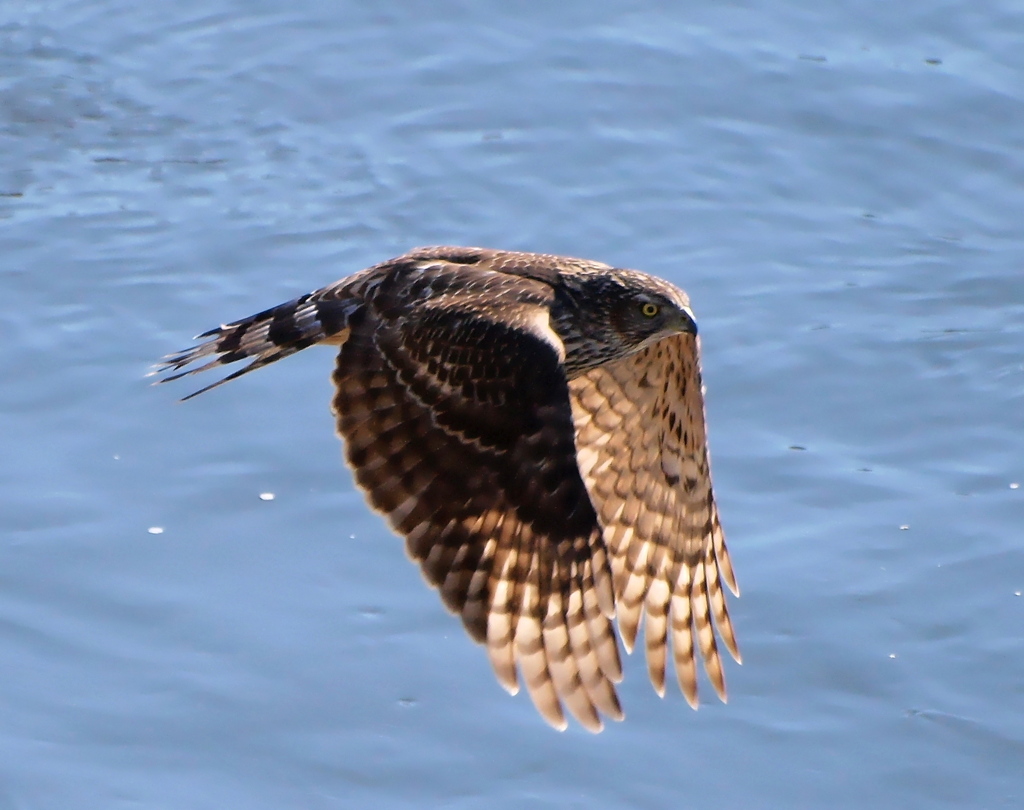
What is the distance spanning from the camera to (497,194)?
10.5 m

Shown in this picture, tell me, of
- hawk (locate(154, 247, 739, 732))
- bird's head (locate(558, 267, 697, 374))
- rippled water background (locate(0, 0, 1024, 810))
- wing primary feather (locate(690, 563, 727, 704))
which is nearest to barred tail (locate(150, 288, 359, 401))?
hawk (locate(154, 247, 739, 732))

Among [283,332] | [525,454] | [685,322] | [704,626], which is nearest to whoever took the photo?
[525,454]

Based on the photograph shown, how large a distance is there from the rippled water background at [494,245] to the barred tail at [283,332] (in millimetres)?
1671

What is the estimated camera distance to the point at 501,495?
18.4 feet

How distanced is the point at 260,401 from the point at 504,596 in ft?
11.5

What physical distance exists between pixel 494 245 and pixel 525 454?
176 inches

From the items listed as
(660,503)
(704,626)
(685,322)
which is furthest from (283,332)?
(704,626)

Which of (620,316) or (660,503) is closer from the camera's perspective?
(620,316)

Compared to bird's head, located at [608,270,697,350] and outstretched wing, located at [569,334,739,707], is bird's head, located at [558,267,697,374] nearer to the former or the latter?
bird's head, located at [608,270,697,350]

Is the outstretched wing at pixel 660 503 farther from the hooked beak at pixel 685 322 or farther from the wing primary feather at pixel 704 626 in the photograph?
the hooked beak at pixel 685 322

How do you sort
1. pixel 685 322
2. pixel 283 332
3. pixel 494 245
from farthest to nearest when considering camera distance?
pixel 494 245
pixel 685 322
pixel 283 332

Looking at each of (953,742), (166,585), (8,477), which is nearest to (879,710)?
(953,742)

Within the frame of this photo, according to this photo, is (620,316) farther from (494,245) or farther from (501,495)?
(494,245)

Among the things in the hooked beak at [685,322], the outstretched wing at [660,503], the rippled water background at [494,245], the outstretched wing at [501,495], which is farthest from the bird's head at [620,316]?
the rippled water background at [494,245]
